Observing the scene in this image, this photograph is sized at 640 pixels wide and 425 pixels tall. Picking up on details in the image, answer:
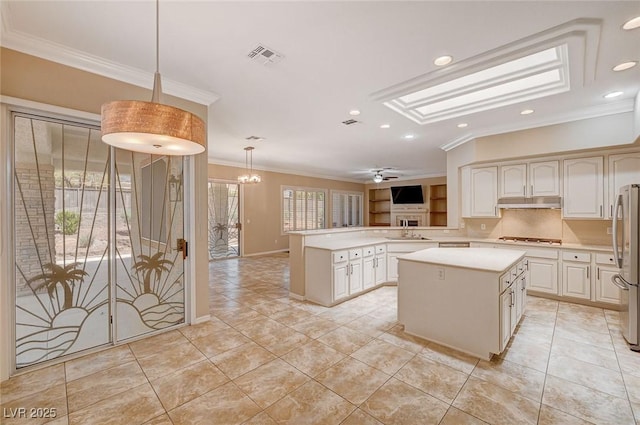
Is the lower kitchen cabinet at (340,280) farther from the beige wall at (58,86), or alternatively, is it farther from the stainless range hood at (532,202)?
the stainless range hood at (532,202)

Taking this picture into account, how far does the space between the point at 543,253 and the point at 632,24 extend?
3.32m

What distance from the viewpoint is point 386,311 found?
384cm

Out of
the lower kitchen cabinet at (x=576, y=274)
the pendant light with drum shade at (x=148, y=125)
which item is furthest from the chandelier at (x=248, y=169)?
the lower kitchen cabinet at (x=576, y=274)

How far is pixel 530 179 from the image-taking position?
4.65 meters

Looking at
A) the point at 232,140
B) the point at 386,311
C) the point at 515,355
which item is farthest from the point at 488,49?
the point at 232,140

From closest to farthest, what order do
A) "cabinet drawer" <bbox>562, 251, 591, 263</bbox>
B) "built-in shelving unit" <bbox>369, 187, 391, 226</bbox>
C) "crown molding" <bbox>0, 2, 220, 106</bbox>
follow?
"crown molding" <bbox>0, 2, 220, 106</bbox> < "cabinet drawer" <bbox>562, 251, 591, 263</bbox> < "built-in shelving unit" <bbox>369, 187, 391, 226</bbox>

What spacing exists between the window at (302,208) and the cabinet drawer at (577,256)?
7103 millimetres

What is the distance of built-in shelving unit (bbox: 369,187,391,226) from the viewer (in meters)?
12.4

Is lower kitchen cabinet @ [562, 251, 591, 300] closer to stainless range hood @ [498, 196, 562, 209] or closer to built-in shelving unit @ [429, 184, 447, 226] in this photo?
stainless range hood @ [498, 196, 562, 209]

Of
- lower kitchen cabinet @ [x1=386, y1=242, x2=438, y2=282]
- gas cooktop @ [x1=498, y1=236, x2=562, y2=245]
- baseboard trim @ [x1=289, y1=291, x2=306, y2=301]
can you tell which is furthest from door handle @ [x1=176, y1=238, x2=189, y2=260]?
gas cooktop @ [x1=498, y1=236, x2=562, y2=245]

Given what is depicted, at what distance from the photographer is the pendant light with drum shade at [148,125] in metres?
1.43

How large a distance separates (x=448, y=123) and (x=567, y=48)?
6.55 feet

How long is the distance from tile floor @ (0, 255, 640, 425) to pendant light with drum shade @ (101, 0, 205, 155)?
1869mm

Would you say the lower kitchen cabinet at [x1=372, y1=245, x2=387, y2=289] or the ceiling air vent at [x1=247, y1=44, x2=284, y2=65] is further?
the lower kitchen cabinet at [x1=372, y1=245, x2=387, y2=289]
